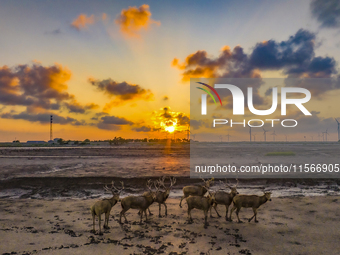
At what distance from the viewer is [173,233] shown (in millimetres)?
10117

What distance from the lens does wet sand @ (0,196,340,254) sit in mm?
8703

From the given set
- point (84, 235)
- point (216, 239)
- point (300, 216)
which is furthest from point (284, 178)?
point (84, 235)

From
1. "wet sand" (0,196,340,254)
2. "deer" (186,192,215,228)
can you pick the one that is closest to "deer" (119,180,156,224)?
"wet sand" (0,196,340,254)

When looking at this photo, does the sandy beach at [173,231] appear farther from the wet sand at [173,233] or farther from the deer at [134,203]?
the deer at [134,203]

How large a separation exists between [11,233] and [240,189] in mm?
16497

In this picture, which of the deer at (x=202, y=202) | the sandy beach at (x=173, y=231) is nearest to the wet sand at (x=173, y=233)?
the sandy beach at (x=173, y=231)

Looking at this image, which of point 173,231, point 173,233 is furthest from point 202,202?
point 173,233

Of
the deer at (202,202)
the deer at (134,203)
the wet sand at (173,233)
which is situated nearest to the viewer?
the wet sand at (173,233)

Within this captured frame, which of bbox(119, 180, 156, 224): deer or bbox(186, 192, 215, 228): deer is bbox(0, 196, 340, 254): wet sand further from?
bbox(186, 192, 215, 228): deer

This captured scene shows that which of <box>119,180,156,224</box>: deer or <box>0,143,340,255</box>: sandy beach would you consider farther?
<box>119,180,156,224</box>: deer

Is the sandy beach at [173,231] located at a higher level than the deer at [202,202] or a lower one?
lower

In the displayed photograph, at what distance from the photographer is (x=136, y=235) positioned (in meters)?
9.90

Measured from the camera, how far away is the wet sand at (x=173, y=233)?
28.6ft

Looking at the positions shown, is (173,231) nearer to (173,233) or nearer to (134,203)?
(173,233)
